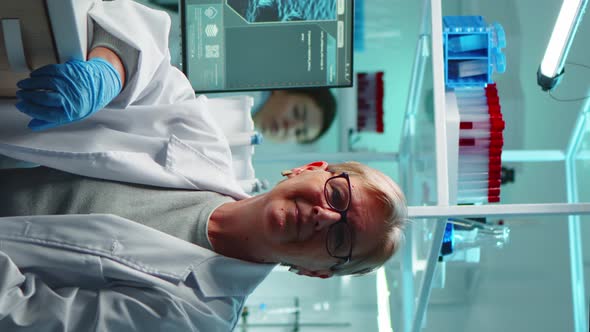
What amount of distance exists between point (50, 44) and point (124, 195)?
390 millimetres

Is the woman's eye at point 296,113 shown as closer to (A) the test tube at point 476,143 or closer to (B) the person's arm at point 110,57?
(A) the test tube at point 476,143

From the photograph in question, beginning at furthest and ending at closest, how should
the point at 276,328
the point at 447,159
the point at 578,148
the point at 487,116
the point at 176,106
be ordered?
1. the point at 276,328
2. the point at 578,148
3. the point at 487,116
4. the point at 447,159
5. the point at 176,106

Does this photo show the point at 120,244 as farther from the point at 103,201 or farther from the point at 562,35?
the point at 562,35

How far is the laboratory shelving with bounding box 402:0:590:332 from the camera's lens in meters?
1.55

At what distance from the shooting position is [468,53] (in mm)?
1887

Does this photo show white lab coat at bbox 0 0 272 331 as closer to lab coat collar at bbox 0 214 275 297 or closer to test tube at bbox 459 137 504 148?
lab coat collar at bbox 0 214 275 297

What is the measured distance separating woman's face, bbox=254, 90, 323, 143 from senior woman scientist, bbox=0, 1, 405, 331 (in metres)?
1.63

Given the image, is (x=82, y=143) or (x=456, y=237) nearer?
(x=82, y=143)

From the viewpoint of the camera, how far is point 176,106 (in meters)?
1.43

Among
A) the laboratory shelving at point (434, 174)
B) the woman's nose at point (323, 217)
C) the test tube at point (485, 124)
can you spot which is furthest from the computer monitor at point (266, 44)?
the woman's nose at point (323, 217)

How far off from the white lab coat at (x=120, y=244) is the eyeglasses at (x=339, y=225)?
0.57ft

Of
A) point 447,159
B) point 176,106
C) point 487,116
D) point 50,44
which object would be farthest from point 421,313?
point 50,44

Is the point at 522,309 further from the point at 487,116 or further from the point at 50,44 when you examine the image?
the point at 50,44

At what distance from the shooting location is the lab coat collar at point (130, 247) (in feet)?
3.86
